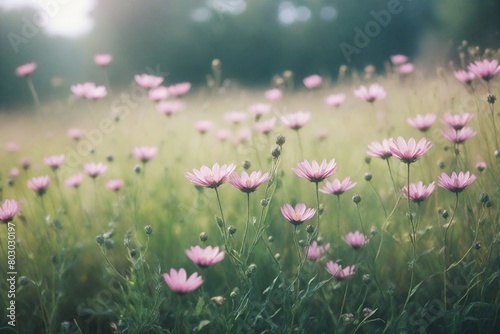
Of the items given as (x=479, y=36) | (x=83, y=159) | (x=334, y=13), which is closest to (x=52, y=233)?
(x=83, y=159)

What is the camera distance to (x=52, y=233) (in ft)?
6.40

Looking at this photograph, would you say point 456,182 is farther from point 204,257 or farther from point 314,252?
point 204,257

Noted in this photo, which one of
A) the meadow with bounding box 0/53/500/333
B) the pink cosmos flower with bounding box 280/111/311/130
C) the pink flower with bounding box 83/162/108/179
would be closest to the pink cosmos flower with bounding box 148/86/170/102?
the meadow with bounding box 0/53/500/333

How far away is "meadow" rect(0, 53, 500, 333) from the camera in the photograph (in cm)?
117

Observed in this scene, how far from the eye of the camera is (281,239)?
5.75ft

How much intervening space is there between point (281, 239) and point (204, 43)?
32.9ft

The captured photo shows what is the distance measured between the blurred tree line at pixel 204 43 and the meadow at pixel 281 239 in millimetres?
3442

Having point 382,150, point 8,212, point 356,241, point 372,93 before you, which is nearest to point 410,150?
point 382,150

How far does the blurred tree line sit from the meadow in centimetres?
344

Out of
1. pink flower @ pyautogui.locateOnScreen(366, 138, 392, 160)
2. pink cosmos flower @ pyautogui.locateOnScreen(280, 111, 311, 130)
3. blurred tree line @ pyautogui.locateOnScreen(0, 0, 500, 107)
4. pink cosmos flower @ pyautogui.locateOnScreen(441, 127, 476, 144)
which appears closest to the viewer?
pink flower @ pyautogui.locateOnScreen(366, 138, 392, 160)

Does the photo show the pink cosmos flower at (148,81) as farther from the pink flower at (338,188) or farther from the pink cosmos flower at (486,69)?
the pink cosmos flower at (486,69)

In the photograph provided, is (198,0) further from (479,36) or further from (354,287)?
(354,287)

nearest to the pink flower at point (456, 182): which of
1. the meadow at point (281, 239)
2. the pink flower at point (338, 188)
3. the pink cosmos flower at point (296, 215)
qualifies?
the meadow at point (281, 239)

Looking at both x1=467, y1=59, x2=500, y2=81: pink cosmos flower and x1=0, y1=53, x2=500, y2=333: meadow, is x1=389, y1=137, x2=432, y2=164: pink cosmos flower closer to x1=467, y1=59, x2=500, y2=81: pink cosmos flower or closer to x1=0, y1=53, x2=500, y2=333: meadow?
x1=0, y1=53, x2=500, y2=333: meadow
